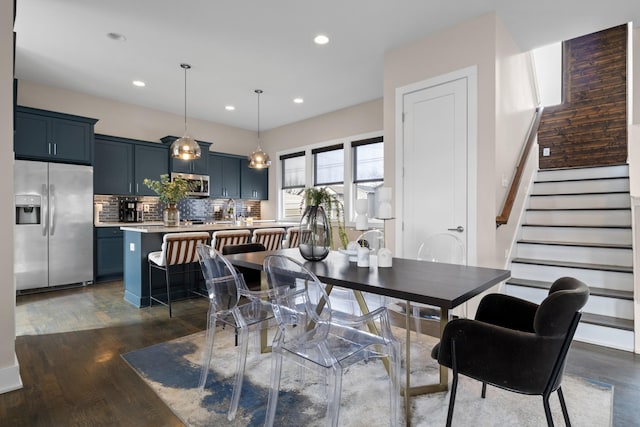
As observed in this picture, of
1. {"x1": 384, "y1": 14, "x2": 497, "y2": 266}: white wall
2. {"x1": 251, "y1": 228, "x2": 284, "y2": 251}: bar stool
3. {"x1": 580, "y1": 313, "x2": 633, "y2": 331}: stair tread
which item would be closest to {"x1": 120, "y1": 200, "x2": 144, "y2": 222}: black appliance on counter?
{"x1": 251, "y1": 228, "x2": 284, "y2": 251}: bar stool

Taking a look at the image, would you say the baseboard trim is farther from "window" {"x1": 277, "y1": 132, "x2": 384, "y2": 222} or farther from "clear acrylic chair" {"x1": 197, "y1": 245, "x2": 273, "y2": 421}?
"window" {"x1": 277, "y1": 132, "x2": 384, "y2": 222}

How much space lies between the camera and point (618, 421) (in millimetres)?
1908

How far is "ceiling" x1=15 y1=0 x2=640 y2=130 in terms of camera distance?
3.34 m

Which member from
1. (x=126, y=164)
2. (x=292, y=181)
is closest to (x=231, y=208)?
(x=292, y=181)

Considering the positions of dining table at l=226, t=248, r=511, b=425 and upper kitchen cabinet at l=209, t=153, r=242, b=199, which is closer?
dining table at l=226, t=248, r=511, b=425

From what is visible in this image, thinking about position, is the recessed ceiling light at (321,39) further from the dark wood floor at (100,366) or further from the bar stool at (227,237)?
the dark wood floor at (100,366)

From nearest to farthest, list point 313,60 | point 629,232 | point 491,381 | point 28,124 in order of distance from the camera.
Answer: point 491,381 → point 629,232 → point 313,60 → point 28,124

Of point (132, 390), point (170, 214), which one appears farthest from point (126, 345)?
point (170, 214)

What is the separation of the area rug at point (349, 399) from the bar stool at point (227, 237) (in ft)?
5.68

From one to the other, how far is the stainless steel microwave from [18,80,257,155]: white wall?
0.82 meters

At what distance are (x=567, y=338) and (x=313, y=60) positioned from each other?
13.5 feet

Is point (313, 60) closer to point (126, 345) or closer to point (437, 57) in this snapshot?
point (437, 57)

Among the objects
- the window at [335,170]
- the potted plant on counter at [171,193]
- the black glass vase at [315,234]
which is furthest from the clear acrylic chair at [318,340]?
the window at [335,170]

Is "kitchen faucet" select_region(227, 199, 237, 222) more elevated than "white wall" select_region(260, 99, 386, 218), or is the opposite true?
"white wall" select_region(260, 99, 386, 218)
